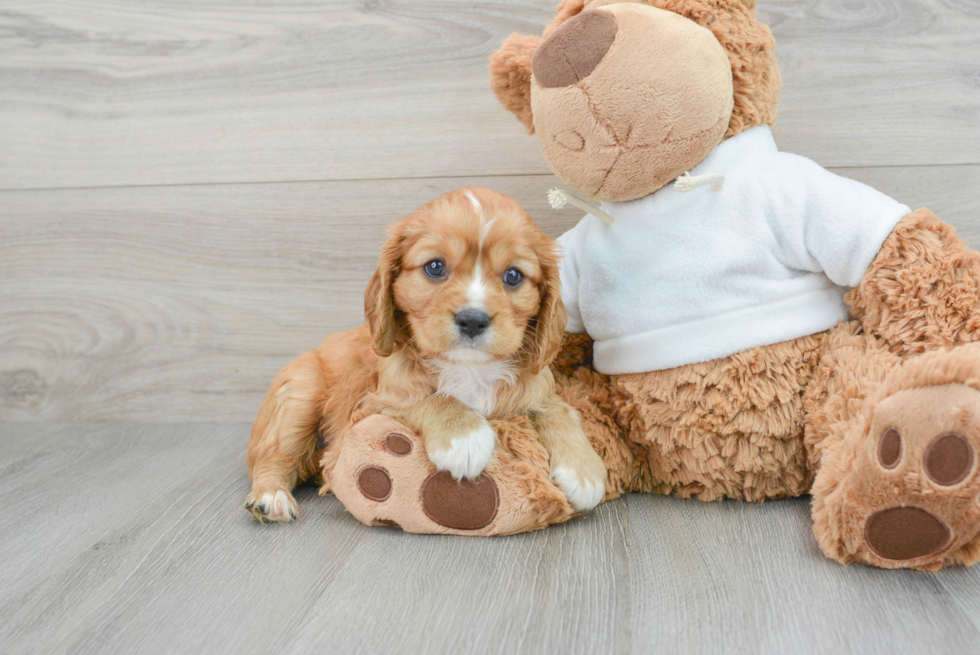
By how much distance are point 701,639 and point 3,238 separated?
94.3 inches

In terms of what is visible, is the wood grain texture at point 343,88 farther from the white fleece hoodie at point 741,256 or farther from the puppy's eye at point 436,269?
the puppy's eye at point 436,269

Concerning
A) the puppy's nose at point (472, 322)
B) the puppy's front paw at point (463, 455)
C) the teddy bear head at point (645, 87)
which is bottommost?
the puppy's front paw at point (463, 455)

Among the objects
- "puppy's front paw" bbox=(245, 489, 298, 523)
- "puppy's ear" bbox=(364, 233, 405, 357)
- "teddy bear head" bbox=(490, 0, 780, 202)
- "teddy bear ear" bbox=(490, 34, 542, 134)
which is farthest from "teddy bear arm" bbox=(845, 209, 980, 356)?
"puppy's front paw" bbox=(245, 489, 298, 523)

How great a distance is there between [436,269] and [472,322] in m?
0.16

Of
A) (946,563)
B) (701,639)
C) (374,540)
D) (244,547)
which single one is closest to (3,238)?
(244,547)

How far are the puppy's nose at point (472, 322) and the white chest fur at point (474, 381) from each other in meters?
0.20

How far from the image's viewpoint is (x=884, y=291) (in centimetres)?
145

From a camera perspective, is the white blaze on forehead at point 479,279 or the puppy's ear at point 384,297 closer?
the white blaze on forehead at point 479,279

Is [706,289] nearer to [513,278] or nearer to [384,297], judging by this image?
[513,278]

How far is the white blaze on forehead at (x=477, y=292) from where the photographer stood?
142 cm

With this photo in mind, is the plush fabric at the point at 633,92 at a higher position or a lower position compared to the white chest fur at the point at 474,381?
higher

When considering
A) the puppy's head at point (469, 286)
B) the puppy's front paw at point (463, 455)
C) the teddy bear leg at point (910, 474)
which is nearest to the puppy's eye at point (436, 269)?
the puppy's head at point (469, 286)

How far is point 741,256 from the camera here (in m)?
1.53

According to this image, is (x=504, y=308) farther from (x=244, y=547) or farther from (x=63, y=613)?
(x=63, y=613)
